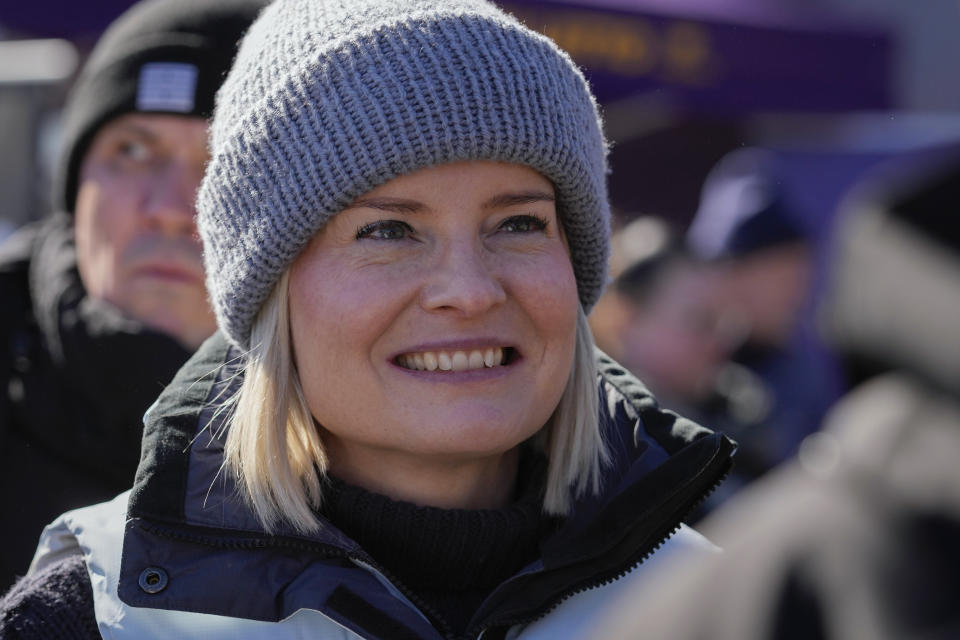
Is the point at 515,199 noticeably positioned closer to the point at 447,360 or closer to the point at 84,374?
the point at 447,360

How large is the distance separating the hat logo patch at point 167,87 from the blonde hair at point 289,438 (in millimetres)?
891

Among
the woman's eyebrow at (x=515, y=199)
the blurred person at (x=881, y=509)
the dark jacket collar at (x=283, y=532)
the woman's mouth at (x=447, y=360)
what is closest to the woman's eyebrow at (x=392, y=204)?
the woman's eyebrow at (x=515, y=199)

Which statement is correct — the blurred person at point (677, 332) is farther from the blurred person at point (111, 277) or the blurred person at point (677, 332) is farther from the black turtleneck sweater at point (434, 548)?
the black turtleneck sweater at point (434, 548)

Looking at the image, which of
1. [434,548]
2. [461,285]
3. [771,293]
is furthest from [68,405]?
[771,293]

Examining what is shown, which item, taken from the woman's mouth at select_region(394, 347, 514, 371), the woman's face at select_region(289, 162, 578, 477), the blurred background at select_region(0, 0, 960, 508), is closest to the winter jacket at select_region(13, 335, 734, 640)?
the woman's face at select_region(289, 162, 578, 477)

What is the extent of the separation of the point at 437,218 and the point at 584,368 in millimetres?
455

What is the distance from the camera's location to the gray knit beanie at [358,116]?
195 centimetres

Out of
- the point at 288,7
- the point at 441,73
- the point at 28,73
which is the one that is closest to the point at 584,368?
the point at 441,73

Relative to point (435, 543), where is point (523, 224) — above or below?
above

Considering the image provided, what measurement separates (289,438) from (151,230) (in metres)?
0.89

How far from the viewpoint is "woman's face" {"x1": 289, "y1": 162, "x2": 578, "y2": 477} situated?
1956 millimetres

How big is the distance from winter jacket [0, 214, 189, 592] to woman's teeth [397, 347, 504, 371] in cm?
74

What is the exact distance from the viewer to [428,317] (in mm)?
1960

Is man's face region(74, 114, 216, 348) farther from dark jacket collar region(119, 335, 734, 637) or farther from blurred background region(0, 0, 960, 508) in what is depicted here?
blurred background region(0, 0, 960, 508)
